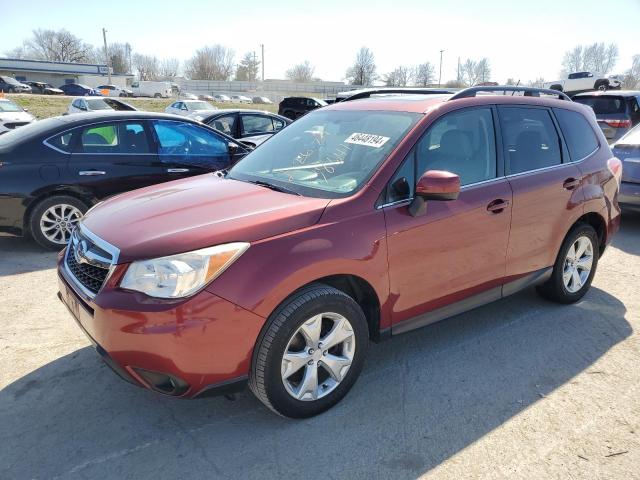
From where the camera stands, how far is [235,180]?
3.56 metres

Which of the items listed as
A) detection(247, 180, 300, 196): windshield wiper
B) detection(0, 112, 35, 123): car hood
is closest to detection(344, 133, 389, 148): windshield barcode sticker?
detection(247, 180, 300, 196): windshield wiper

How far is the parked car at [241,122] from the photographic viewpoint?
10.6 m

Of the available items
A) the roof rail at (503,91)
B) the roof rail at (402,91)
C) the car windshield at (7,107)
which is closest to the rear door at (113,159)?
the roof rail at (402,91)

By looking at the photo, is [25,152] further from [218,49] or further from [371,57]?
[218,49]

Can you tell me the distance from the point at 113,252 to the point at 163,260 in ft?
1.09

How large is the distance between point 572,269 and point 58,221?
5431 mm

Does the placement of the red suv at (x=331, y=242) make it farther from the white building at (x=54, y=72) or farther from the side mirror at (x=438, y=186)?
the white building at (x=54, y=72)

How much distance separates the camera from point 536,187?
12.3 feet

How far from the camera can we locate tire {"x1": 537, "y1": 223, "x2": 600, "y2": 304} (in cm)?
418

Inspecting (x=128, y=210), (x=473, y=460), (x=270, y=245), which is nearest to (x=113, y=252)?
(x=128, y=210)

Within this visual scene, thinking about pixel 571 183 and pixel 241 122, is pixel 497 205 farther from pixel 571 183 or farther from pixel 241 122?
pixel 241 122

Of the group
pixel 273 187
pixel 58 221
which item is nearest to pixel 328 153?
pixel 273 187

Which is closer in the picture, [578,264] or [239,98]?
[578,264]

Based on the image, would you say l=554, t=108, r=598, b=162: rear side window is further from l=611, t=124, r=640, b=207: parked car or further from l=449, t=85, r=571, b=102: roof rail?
l=611, t=124, r=640, b=207: parked car
